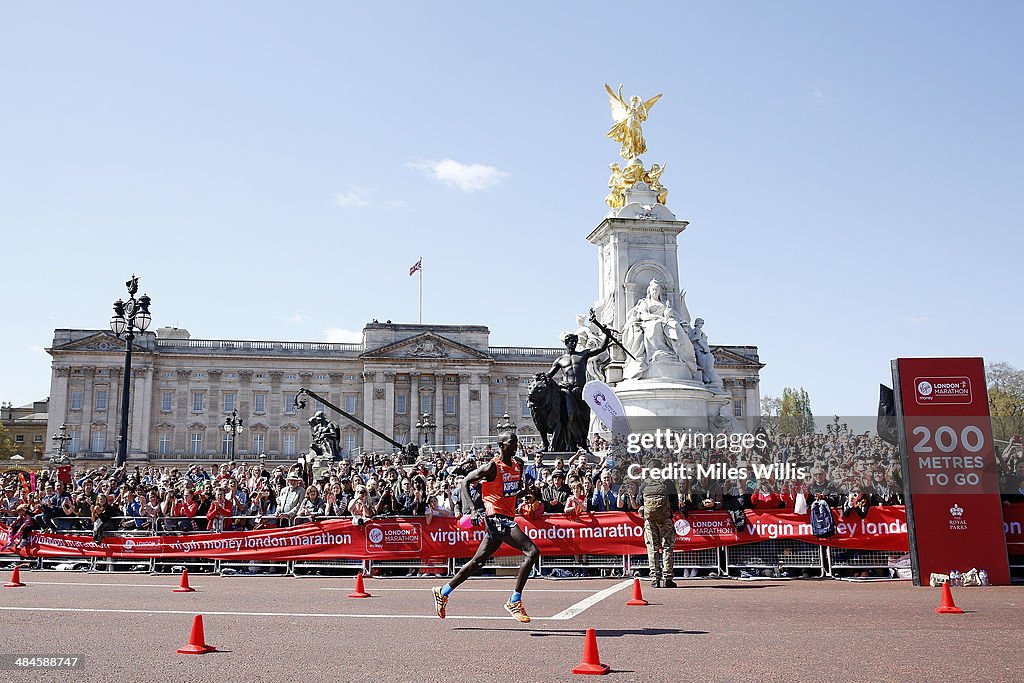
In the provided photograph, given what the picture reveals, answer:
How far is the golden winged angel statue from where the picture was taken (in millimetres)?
34719

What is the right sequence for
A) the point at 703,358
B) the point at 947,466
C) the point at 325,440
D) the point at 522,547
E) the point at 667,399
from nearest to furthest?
the point at 522,547 < the point at 947,466 < the point at 667,399 < the point at 703,358 < the point at 325,440

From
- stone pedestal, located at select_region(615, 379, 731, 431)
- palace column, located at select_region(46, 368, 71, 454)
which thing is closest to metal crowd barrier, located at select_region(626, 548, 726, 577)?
stone pedestal, located at select_region(615, 379, 731, 431)

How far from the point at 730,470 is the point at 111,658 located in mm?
10687

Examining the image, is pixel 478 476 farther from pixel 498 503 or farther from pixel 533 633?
pixel 533 633

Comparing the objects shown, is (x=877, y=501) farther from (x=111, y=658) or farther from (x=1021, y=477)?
(x=111, y=658)

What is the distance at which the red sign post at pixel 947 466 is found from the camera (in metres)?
14.1

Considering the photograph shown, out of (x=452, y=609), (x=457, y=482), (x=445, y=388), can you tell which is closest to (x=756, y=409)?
(x=445, y=388)

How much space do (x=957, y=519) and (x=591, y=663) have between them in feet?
29.1

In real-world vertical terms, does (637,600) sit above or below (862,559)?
below

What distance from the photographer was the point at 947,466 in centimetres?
1430

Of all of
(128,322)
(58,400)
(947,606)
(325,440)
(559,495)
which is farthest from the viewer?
(58,400)

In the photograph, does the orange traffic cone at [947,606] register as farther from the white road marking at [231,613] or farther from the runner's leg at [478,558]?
the runner's leg at [478,558]

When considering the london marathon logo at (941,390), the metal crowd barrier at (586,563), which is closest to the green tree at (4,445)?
the metal crowd barrier at (586,563)

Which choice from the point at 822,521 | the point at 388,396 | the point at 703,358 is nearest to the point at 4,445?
the point at 388,396
